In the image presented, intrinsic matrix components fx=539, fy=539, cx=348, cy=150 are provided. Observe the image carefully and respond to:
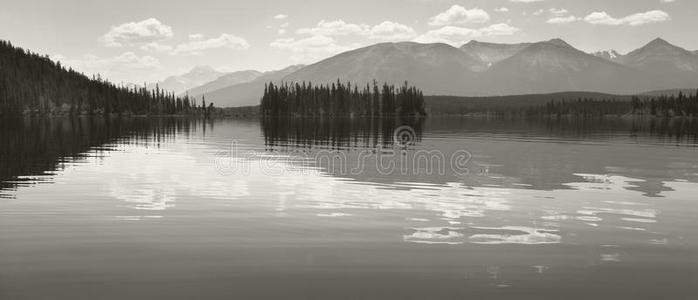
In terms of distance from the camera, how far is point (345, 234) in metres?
18.4

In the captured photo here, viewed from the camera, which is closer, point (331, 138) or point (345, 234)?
point (345, 234)

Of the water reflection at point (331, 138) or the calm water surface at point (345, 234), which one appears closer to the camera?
the calm water surface at point (345, 234)

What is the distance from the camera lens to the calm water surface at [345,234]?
13.1 m

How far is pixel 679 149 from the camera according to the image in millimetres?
62938

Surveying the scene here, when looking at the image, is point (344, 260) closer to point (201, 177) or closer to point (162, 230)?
point (162, 230)

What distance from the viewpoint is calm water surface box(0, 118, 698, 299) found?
42.9 ft

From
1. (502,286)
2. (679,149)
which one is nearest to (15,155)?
(502,286)

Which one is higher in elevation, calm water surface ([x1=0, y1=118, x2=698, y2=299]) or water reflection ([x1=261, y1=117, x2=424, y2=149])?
Result: water reflection ([x1=261, y1=117, x2=424, y2=149])

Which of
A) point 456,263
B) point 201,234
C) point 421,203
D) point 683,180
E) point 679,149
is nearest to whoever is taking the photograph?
point 456,263

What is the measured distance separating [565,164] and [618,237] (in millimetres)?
27774

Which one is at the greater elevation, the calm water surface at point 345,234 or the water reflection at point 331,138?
the water reflection at point 331,138

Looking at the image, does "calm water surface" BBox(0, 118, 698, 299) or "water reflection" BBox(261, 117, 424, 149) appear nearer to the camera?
"calm water surface" BBox(0, 118, 698, 299)

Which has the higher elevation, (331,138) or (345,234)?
(331,138)

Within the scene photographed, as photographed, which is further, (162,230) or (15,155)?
(15,155)
